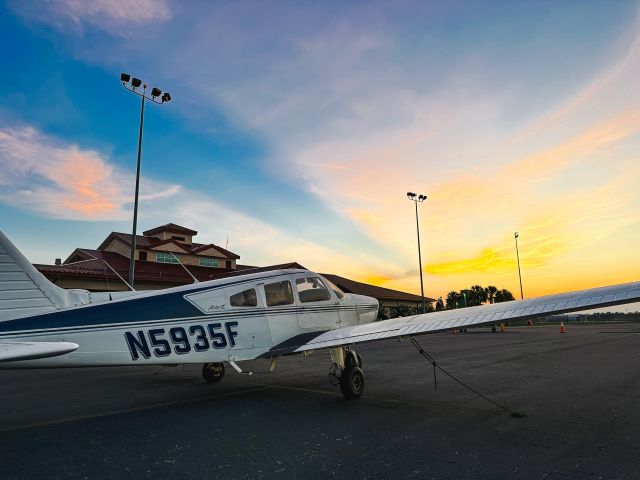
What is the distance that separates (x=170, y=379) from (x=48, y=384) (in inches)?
129

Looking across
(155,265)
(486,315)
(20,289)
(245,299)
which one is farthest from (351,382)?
(155,265)

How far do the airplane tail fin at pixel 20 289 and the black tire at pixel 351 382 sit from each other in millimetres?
5193

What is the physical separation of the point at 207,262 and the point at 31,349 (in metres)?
37.8

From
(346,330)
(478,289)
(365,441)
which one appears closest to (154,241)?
(346,330)

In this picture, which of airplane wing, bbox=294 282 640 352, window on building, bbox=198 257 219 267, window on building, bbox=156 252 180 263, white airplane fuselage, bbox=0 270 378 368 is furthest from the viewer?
window on building, bbox=198 257 219 267

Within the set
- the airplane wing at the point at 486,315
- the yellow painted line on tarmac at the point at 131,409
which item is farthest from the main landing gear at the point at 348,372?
the yellow painted line on tarmac at the point at 131,409

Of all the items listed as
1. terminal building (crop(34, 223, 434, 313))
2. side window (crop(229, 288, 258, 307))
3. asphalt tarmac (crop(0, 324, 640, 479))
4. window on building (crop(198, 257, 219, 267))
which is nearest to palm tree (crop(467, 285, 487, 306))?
terminal building (crop(34, 223, 434, 313))

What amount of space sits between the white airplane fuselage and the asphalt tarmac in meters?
1.04

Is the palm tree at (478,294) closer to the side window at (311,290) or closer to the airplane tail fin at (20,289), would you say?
the side window at (311,290)

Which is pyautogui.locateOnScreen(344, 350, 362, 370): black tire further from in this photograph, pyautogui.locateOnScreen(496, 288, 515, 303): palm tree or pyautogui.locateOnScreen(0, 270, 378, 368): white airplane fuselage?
pyautogui.locateOnScreen(496, 288, 515, 303): palm tree

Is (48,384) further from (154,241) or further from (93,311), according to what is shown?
(154,241)

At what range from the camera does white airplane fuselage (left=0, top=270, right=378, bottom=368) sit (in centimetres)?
658

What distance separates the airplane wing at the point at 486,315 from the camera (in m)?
5.81

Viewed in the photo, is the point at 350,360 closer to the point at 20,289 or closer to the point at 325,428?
the point at 325,428
